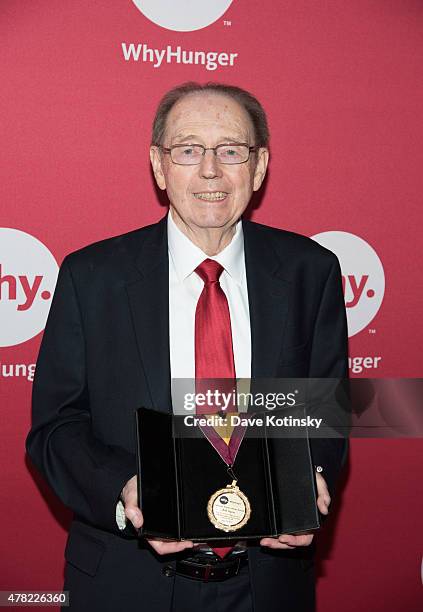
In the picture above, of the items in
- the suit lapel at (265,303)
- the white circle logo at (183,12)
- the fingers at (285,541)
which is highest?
the white circle logo at (183,12)

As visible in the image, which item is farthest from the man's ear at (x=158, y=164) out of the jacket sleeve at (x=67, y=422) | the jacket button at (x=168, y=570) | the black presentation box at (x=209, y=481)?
the jacket button at (x=168, y=570)

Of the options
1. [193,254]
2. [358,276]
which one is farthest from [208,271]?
[358,276]

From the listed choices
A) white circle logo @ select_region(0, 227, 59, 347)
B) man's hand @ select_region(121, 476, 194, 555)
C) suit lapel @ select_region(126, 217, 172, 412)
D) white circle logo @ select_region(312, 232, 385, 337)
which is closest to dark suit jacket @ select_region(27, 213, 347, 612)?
suit lapel @ select_region(126, 217, 172, 412)

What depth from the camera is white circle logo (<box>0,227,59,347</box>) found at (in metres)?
2.64

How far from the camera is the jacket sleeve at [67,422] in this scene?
6.44 ft

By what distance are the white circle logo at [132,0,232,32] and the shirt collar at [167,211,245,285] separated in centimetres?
80

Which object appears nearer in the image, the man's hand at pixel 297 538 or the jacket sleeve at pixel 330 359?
the man's hand at pixel 297 538

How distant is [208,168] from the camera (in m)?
2.04

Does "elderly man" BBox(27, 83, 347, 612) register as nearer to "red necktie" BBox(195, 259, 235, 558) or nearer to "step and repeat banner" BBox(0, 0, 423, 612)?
"red necktie" BBox(195, 259, 235, 558)

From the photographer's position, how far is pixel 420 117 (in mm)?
2830

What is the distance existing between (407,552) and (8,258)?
2043 millimetres

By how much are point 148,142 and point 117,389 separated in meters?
1.01

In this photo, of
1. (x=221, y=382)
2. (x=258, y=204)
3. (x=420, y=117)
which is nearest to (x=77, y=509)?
(x=221, y=382)

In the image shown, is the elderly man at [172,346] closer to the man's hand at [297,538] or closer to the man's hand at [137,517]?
the man's hand at [297,538]
